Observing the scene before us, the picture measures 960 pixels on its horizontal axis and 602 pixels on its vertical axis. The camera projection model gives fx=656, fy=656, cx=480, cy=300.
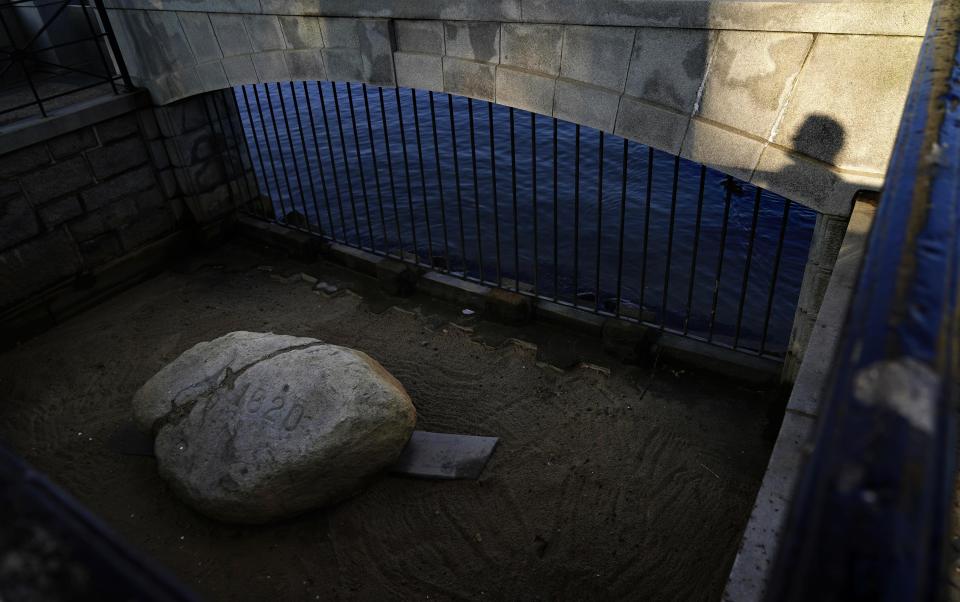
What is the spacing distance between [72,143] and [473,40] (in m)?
5.14

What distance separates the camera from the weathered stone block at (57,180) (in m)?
7.35

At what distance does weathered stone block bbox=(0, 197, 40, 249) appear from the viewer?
7.16 meters

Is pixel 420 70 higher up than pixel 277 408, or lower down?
higher up

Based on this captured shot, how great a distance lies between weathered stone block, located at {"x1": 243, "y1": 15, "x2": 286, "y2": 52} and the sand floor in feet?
9.50

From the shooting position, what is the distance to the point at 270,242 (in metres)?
8.88

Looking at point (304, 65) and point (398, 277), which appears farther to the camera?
point (398, 277)

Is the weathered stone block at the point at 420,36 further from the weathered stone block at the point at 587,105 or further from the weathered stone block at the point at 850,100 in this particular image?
the weathered stone block at the point at 850,100

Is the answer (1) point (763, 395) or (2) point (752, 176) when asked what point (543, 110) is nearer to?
(2) point (752, 176)

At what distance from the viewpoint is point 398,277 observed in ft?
24.8

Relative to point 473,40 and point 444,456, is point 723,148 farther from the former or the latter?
point 444,456

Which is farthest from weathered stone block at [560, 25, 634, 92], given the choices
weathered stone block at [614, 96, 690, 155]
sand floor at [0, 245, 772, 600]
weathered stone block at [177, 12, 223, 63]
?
weathered stone block at [177, 12, 223, 63]

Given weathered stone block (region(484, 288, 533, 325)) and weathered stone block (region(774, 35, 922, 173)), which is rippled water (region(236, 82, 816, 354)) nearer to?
weathered stone block (region(484, 288, 533, 325))

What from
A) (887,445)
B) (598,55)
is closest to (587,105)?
(598,55)

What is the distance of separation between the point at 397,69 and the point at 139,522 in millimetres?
4381
